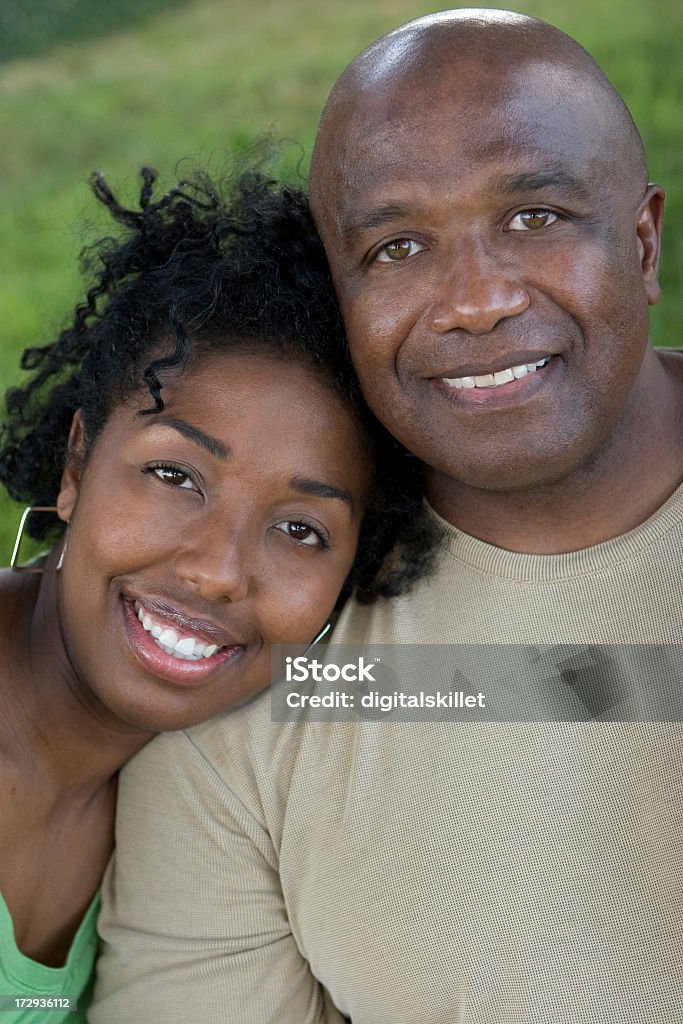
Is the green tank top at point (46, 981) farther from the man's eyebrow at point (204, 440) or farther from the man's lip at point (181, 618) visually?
the man's eyebrow at point (204, 440)

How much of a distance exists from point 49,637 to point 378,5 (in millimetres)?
4702

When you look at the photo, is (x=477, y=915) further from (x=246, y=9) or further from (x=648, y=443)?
(x=246, y=9)

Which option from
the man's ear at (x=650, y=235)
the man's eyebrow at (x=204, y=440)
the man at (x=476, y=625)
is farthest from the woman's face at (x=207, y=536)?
the man's ear at (x=650, y=235)

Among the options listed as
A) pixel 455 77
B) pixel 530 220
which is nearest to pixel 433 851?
pixel 530 220

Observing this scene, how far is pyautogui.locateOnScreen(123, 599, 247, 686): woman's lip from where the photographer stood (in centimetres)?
208

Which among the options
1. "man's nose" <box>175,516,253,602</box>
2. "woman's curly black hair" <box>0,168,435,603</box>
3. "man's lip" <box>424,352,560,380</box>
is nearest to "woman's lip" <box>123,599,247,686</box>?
"man's nose" <box>175,516,253,602</box>

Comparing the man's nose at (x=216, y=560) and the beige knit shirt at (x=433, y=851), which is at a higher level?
the man's nose at (x=216, y=560)

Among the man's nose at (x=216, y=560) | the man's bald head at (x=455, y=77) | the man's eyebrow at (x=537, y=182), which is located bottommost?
the man's nose at (x=216, y=560)

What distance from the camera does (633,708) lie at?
2039mm

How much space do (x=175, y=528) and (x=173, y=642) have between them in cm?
19

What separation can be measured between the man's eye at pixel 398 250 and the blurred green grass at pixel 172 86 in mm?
2417

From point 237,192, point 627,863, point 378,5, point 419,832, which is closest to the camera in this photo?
point 627,863

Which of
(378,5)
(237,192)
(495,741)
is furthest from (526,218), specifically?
(378,5)

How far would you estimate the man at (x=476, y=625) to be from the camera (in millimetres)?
1955
